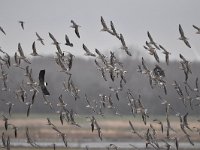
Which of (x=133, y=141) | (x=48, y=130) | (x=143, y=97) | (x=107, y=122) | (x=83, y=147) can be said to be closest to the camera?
(x=83, y=147)

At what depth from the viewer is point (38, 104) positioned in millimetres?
64000

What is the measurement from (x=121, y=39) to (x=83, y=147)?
555 inches

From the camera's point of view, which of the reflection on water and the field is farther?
the field

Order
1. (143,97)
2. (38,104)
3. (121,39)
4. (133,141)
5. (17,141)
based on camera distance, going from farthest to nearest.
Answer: (143,97) → (38,104) → (133,141) → (17,141) → (121,39)

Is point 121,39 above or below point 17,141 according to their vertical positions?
above

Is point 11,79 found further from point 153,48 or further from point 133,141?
point 153,48

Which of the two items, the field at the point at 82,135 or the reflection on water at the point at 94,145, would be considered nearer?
the reflection on water at the point at 94,145

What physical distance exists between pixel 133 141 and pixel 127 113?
24265 millimetres

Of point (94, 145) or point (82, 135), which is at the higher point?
point (82, 135)

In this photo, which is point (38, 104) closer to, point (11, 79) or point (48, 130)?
point (11, 79)

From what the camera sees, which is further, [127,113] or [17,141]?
[127,113]

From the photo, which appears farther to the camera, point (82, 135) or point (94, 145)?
point (82, 135)

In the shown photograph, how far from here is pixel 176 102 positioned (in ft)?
212

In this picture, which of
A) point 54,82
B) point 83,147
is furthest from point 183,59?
point 54,82
